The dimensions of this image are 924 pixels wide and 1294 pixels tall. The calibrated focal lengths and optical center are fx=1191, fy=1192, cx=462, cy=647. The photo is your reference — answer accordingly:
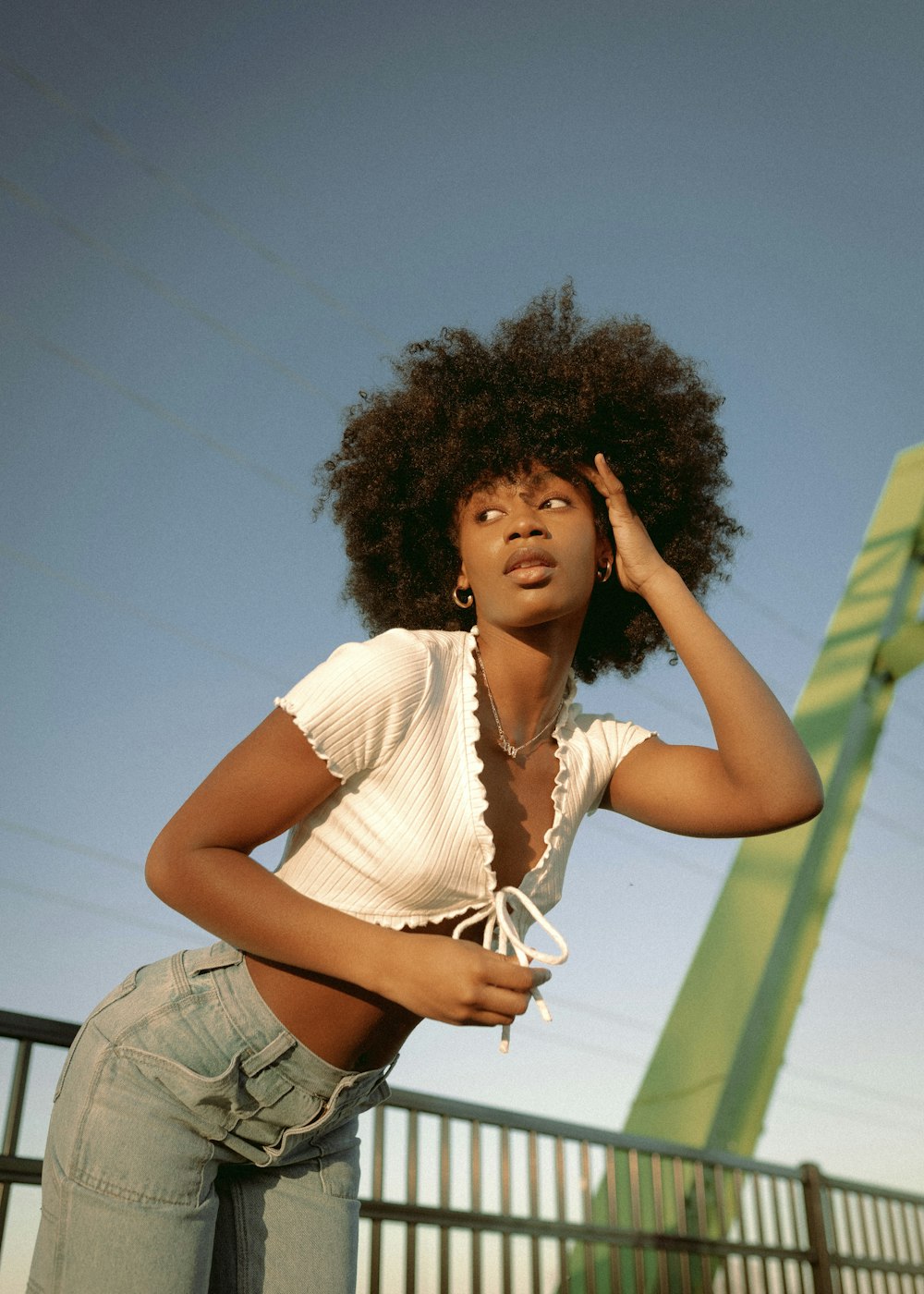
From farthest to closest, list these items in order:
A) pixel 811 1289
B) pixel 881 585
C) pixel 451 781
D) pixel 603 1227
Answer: pixel 881 585, pixel 811 1289, pixel 603 1227, pixel 451 781

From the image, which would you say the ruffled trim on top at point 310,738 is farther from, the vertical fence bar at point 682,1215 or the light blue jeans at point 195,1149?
the vertical fence bar at point 682,1215

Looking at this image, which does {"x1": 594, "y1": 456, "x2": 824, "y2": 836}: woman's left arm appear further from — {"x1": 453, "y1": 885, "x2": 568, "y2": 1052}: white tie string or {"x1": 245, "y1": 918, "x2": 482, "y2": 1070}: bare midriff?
{"x1": 245, "y1": 918, "x2": 482, "y2": 1070}: bare midriff

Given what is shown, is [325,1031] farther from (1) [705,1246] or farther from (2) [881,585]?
(2) [881,585]

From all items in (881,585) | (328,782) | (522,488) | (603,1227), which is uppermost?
(881,585)

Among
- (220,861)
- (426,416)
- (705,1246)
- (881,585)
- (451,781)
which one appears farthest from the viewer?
(881,585)

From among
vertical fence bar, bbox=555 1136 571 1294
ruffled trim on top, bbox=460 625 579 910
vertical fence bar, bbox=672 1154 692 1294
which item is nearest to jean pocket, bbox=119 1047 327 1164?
ruffled trim on top, bbox=460 625 579 910

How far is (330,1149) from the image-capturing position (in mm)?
1427

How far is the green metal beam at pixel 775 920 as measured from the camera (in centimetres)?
519

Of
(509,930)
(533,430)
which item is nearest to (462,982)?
(509,930)

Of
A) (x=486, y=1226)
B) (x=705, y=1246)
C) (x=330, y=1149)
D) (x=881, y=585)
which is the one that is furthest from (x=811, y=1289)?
(x=881, y=585)

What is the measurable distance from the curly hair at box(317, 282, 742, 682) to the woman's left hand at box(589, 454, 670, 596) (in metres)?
0.13

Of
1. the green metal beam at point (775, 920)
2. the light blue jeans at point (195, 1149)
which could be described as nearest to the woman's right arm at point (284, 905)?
the light blue jeans at point (195, 1149)

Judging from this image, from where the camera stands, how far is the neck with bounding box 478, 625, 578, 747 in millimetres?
1527

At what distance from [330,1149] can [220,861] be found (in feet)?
1.42
